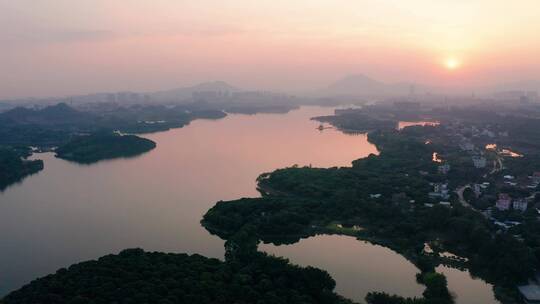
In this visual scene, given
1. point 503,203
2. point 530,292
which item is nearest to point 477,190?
point 503,203

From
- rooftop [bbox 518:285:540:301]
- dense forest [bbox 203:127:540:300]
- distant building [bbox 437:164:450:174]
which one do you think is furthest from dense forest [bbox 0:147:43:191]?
rooftop [bbox 518:285:540:301]

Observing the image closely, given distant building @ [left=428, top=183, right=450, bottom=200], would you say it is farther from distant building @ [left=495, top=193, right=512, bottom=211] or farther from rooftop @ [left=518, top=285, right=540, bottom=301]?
rooftop @ [left=518, top=285, right=540, bottom=301]

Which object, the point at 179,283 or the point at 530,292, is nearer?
the point at 179,283

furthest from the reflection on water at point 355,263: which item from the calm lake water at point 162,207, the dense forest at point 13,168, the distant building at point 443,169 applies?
the dense forest at point 13,168

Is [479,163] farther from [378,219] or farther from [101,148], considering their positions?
[101,148]

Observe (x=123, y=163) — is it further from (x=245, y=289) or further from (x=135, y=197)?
(x=245, y=289)

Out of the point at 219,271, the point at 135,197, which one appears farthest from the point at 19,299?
the point at 135,197
